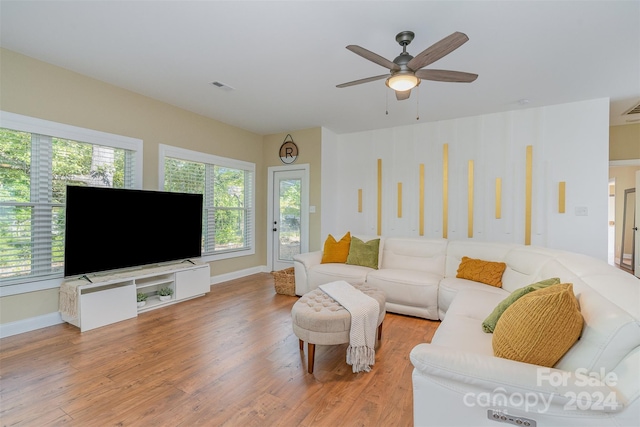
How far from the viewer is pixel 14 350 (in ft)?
8.11

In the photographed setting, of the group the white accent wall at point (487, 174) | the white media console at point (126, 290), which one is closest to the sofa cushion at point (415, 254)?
the white accent wall at point (487, 174)

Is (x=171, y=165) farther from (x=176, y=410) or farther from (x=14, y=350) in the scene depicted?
(x=176, y=410)

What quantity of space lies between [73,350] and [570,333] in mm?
3508

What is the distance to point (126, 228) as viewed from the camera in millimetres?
3277

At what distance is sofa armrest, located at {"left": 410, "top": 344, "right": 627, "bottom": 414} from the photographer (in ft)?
3.41

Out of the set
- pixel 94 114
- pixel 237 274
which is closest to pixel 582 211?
pixel 237 274

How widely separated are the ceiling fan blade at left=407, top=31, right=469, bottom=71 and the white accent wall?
287cm

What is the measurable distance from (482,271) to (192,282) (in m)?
3.57

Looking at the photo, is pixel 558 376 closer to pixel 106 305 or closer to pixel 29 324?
pixel 106 305

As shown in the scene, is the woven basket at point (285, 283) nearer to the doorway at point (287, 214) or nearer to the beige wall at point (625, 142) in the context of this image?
the doorway at point (287, 214)

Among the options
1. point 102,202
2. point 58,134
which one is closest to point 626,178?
point 102,202

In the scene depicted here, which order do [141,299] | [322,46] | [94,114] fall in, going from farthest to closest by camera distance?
[141,299]
[94,114]
[322,46]

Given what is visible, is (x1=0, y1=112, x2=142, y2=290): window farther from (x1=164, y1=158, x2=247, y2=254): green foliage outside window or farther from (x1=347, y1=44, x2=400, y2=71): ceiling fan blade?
(x1=347, y1=44, x2=400, y2=71): ceiling fan blade

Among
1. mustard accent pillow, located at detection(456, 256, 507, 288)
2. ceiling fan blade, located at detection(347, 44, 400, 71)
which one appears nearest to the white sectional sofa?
mustard accent pillow, located at detection(456, 256, 507, 288)
